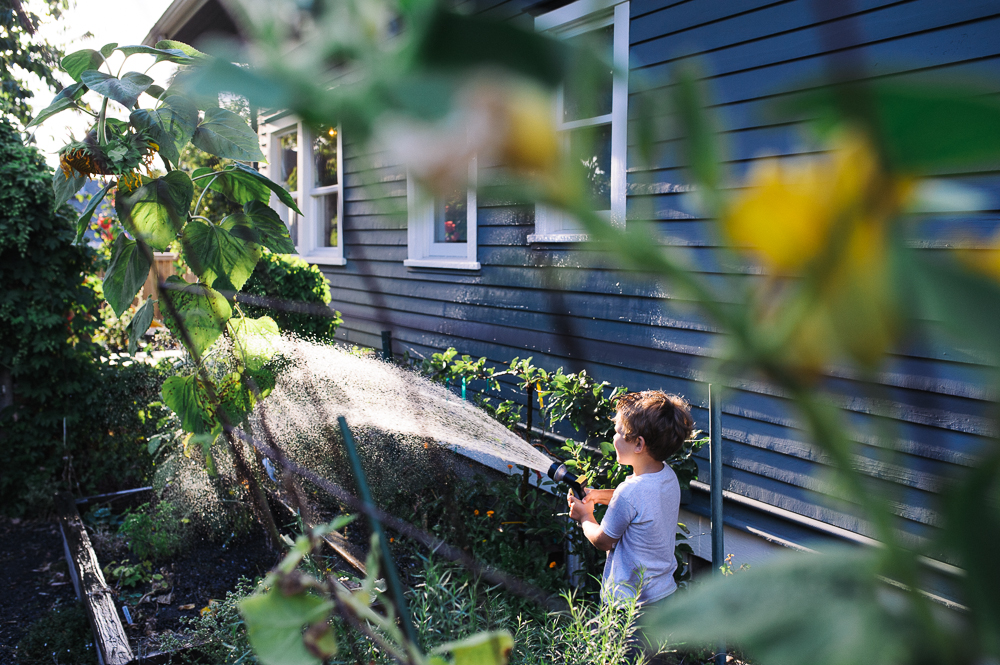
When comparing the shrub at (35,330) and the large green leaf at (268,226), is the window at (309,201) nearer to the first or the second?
the shrub at (35,330)

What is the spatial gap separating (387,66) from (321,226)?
8.43m

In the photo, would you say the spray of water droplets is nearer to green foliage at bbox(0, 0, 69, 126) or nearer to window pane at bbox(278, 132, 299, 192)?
green foliage at bbox(0, 0, 69, 126)

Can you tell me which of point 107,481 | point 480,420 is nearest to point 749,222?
point 480,420

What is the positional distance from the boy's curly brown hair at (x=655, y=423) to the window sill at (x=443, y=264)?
262cm

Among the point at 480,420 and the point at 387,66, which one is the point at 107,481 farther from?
the point at 387,66

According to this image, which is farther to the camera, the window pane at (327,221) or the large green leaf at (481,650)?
the window pane at (327,221)

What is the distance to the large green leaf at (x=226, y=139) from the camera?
5.79 feet

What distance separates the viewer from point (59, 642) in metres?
A: 3.30

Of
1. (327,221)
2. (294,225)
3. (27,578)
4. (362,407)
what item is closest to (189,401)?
(362,407)

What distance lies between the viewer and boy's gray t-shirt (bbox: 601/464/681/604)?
2895mm

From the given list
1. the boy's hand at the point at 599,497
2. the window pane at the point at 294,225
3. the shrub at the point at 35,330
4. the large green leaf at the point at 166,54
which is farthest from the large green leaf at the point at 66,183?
the window pane at the point at 294,225

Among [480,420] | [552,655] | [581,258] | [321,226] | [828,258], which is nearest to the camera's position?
[828,258]

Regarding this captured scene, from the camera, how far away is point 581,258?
243mm

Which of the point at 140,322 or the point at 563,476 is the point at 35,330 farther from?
the point at 563,476
